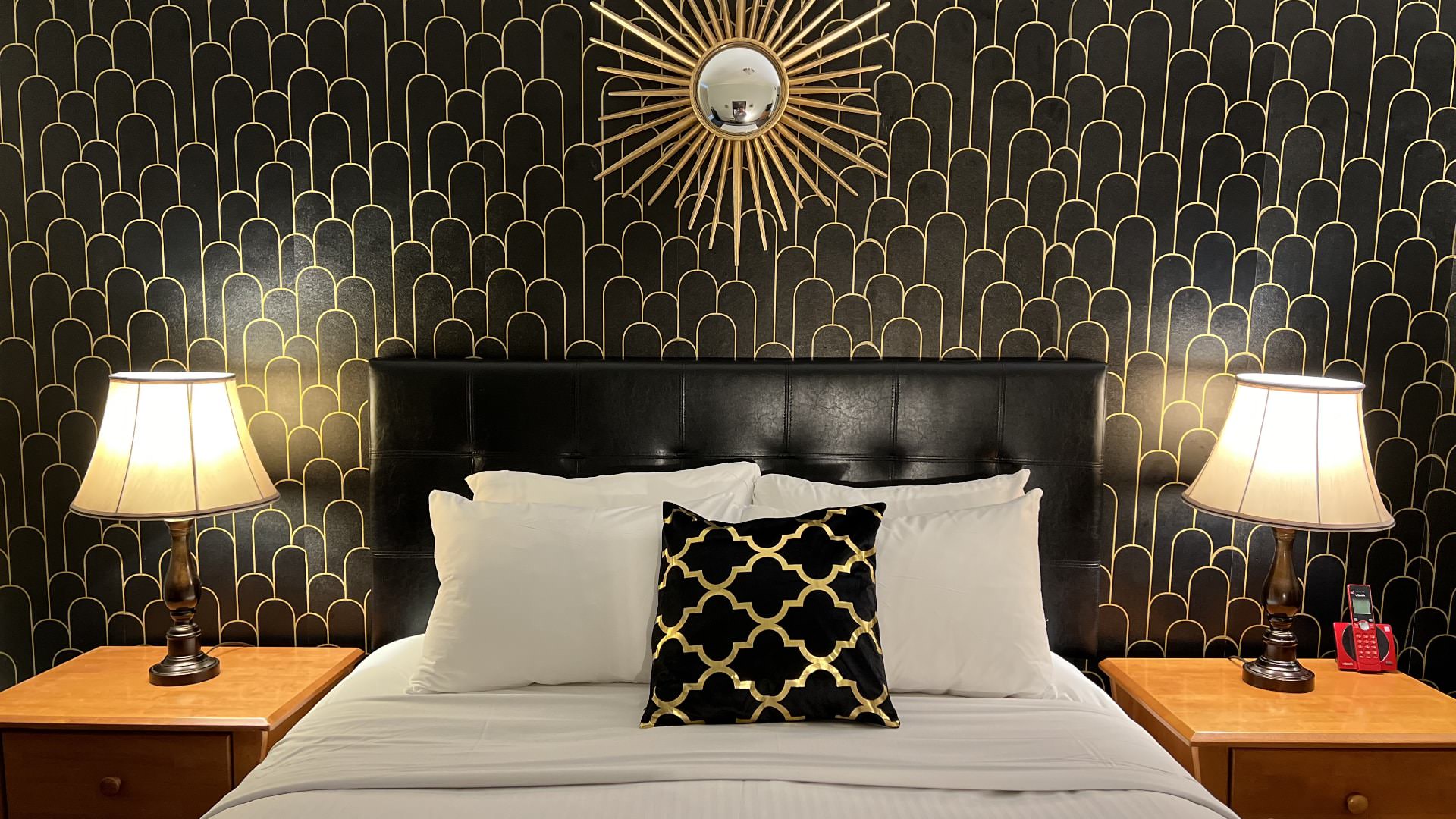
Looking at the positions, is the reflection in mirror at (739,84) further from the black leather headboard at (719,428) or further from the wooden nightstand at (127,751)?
the wooden nightstand at (127,751)

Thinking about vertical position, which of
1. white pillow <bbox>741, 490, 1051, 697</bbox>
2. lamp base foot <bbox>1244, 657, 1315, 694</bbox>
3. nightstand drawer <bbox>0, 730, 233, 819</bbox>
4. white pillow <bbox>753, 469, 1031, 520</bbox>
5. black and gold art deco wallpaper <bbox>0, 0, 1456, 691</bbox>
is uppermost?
black and gold art deco wallpaper <bbox>0, 0, 1456, 691</bbox>

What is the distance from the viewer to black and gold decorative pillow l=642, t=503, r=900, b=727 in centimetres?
175

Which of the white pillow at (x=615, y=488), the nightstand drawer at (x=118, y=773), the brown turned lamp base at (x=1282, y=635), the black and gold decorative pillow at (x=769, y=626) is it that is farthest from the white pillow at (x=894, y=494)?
the nightstand drawer at (x=118, y=773)

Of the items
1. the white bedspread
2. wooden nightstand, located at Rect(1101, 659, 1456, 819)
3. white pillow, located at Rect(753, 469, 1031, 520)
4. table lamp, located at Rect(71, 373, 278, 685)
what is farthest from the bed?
table lamp, located at Rect(71, 373, 278, 685)

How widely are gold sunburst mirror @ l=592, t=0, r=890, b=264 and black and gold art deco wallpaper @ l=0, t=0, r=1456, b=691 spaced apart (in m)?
0.05

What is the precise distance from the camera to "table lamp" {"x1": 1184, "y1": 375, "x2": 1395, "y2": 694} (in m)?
2.08

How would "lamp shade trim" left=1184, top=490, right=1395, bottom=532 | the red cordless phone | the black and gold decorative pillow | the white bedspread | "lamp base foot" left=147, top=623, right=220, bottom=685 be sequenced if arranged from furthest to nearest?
the red cordless phone, "lamp base foot" left=147, top=623, right=220, bottom=685, "lamp shade trim" left=1184, top=490, right=1395, bottom=532, the black and gold decorative pillow, the white bedspread

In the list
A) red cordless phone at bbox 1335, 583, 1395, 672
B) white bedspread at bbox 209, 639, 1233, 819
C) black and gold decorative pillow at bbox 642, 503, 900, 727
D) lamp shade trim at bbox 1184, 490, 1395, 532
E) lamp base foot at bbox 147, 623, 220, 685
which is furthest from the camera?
red cordless phone at bbox 1335, 583, 1395, 672

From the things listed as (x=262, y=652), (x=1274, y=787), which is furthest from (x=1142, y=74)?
(x=262, y=652)

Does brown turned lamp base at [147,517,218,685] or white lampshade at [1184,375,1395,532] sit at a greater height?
white lampshade at [1184,375,1395,532]

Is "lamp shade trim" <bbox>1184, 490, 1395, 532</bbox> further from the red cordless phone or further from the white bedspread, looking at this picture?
the white bedspread

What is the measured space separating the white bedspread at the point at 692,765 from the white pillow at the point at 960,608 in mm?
74

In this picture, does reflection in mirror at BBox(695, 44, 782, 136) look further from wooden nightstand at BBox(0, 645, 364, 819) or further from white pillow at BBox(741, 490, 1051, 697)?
wooden nightstand at BBox(0, 645, 364, 819)

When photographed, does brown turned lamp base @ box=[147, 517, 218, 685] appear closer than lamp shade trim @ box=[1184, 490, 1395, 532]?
No
